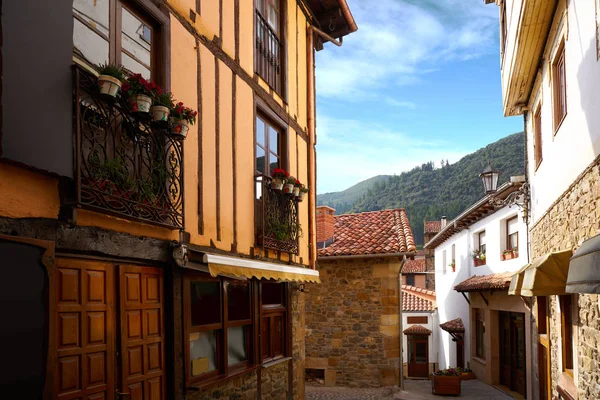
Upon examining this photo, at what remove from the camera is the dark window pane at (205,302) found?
669 cm

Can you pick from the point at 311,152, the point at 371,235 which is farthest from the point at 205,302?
the point at 371,235

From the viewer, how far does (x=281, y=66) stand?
992 cm

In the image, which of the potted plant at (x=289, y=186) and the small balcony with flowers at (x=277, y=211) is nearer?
the small balcony with flowers at (x=277, y=211)

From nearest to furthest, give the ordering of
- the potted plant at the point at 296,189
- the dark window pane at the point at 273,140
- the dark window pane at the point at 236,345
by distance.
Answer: the dark window pane at the point at 236,345 → the potted plant at the point at 296,189 → the dark window pane at the point at 273,140

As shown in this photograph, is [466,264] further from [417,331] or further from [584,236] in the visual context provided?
[584,236]

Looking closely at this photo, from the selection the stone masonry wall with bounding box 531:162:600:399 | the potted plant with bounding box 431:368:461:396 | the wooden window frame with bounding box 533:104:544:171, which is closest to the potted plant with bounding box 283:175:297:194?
the stone masonry wall with bounding box 531:162:600:399

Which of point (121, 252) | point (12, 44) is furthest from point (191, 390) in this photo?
point (12, 44)

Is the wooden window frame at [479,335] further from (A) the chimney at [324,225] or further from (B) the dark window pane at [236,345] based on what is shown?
(B) the dark window pane at [236,345]

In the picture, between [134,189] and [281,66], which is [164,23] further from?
[281,66]

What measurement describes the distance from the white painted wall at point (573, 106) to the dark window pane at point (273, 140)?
4665 mm

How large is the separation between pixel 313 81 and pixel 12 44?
8.22 meters

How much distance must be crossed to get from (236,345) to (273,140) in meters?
3.74

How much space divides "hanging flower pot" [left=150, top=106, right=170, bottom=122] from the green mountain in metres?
54.9

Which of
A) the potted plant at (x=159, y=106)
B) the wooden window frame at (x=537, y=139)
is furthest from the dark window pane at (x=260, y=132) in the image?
the wooden window frame at (x=537, y=139)
